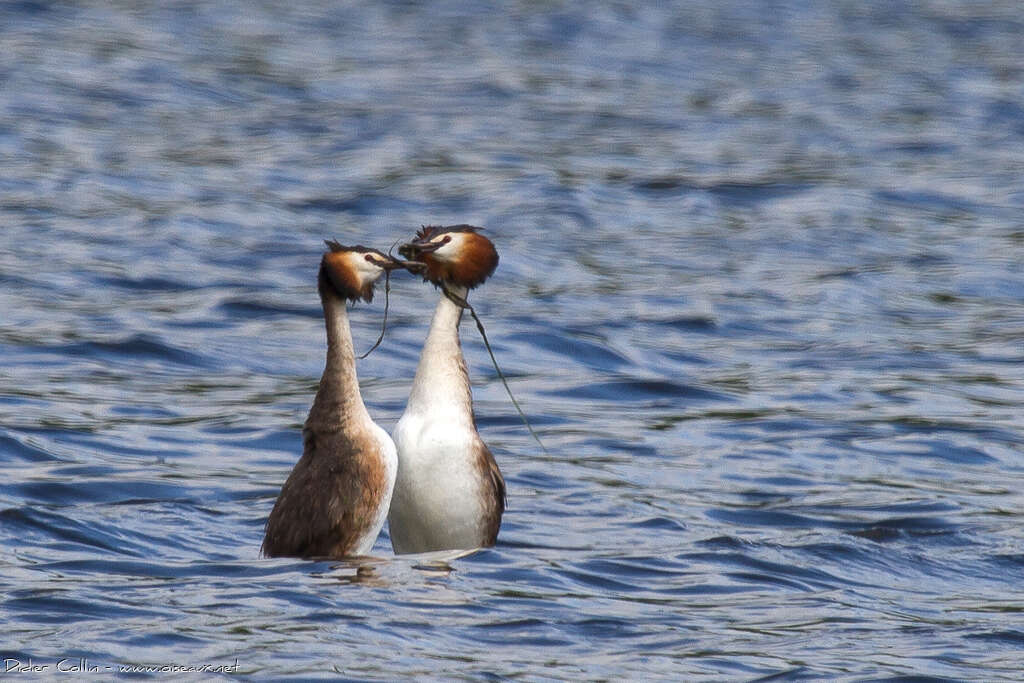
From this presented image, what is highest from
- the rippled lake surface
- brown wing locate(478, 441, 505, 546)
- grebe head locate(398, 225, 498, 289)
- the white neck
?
grebe head locate(398, 225, 498, 289)

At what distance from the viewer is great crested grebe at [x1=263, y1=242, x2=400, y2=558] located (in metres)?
8.24

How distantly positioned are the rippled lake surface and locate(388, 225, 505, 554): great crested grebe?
0.66ft

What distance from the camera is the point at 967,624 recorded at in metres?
8.22

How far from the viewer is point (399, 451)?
869cm

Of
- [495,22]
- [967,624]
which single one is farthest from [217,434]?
[495,22]

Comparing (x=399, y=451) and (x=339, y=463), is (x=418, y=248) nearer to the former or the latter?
(x=399, y=451)

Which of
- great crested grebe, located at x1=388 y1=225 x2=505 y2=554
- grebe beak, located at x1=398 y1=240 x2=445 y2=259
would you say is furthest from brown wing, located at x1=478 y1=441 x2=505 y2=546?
grebe beak, located at x1=398 y1=240 x2=445 y2=259

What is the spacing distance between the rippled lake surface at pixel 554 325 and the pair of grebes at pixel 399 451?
179 millimetres

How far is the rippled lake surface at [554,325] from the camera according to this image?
7.96 meters

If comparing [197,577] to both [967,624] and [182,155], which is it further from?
[182,155]

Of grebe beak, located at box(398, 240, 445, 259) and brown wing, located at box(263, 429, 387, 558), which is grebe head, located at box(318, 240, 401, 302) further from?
brown wing, located at box(263, 429, 387, 558)

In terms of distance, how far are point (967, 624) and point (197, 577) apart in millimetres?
3321

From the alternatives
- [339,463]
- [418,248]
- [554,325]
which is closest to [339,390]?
[339,463]

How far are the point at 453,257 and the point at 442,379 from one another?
0.57 metres
